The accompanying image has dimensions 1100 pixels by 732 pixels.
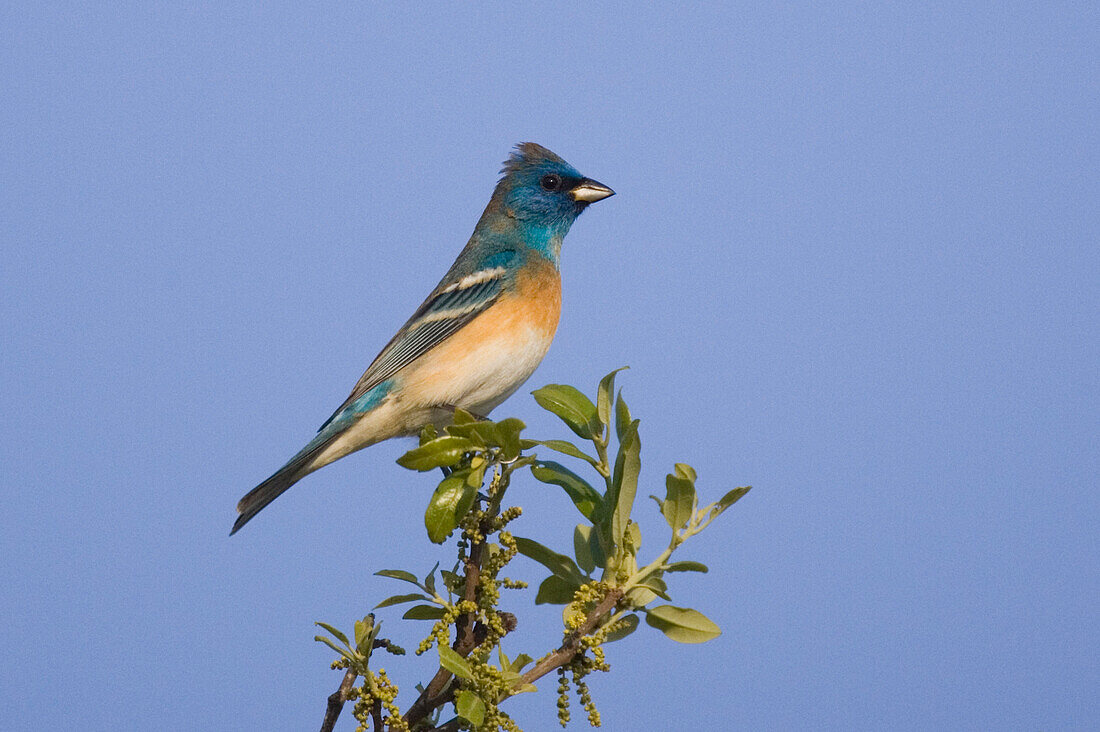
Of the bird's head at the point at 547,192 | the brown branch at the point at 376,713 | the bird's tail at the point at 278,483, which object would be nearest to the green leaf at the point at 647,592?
the brown branch at the point at 376,713

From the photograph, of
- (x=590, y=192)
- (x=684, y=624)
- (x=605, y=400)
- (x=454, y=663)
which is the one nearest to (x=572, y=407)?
(x=605, y=400)

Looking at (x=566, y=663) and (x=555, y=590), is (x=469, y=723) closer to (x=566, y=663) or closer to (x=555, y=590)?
(x=566, y=663)

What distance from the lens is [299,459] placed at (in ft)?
19.2

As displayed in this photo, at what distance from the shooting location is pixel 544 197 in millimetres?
7625

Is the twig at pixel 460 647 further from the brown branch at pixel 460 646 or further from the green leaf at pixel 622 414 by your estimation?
the green leaf at pixel 622 414

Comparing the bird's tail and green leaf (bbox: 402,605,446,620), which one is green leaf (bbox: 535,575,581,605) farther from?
the bird's tail

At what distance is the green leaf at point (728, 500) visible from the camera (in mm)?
3016

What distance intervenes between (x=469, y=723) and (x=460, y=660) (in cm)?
18

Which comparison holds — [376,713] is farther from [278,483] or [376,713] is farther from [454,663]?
[278,483]

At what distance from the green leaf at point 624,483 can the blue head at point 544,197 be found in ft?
14.5

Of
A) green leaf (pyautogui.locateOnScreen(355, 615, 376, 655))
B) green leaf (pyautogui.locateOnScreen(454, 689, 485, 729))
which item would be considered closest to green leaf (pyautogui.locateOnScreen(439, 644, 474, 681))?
green leaf (pyautogui.locateOnScreen(454, 689, 485, 729))

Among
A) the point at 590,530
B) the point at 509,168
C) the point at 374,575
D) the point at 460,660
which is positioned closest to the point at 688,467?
the point at 590,530

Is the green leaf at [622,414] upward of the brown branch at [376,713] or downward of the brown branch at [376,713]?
upward

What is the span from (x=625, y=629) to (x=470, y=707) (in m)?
0.63
